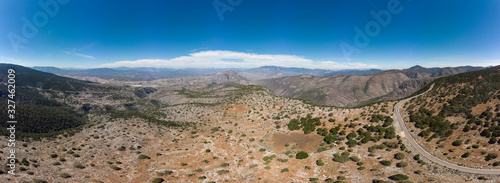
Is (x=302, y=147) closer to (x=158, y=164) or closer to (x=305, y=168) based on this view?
(x=305, y=168)

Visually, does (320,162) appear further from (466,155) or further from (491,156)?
(491,156)

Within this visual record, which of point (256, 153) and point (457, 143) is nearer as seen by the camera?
point (457, 143)

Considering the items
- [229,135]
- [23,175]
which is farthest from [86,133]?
[229,135]

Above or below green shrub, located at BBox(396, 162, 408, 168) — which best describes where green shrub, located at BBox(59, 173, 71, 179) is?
below

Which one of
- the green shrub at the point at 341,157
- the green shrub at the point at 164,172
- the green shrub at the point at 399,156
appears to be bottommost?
the green shrub at the point at 164,172

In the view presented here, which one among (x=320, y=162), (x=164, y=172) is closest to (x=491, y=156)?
(x=320, y=162)

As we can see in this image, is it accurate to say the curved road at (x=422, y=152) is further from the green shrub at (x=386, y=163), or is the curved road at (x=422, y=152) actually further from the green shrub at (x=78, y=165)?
the green shrub at (x=78, y=165)

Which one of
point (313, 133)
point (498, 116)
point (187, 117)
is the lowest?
point (187, 117)

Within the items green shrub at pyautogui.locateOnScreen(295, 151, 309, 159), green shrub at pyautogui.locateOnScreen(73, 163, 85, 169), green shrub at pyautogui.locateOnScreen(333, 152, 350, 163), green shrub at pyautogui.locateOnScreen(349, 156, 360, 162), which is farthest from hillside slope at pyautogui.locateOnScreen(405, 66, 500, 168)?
green shrub at pyautogui.locateOnScreen(73, 163, 85, 169)

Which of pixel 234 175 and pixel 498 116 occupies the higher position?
pixel 498 116

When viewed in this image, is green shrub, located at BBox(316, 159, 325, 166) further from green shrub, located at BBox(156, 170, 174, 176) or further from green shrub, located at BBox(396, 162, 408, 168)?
green shrub, located at BBox(156, 170, 174, 176)

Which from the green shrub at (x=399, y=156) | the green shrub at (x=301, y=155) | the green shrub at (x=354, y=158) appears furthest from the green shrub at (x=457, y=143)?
the green shrub at (x=301, y=155)
